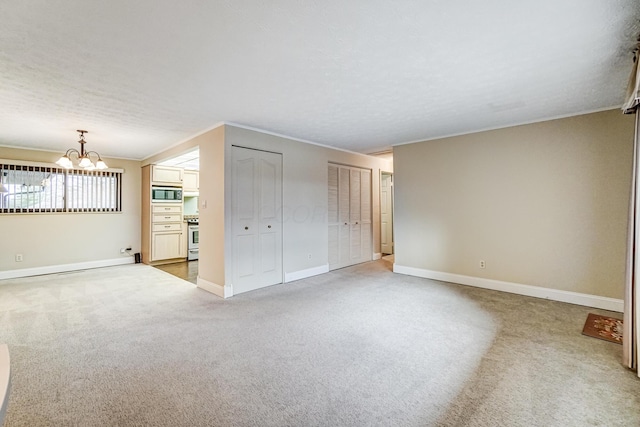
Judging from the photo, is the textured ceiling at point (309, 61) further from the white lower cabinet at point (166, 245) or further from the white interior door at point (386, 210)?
the white interior door at point (386, 210)

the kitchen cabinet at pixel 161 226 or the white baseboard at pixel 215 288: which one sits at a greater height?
the kitchen cabinet at pixel 161 226

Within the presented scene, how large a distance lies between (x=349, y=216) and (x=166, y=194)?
4252 millimetres

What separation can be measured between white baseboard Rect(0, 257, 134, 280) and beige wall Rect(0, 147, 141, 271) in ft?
0.21

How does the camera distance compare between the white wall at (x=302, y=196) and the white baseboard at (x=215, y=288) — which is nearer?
the white baseboard at (x=215, y=288)

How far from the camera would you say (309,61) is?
7.54 feet

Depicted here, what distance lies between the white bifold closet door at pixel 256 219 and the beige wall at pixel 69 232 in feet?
13.2

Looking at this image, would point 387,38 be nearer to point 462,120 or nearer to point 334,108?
point 334,108

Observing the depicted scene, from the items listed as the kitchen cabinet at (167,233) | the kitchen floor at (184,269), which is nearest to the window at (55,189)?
the kitchen cabinet at (167,233)

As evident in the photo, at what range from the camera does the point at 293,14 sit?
1.73 m

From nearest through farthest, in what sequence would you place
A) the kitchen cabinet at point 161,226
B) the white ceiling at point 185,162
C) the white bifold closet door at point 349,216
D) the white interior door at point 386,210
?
the white bifold closet door at point 349,216 < the white ceiling at point 185,162 < the kitchen cabinet at point 161,226 < the white interior door at point 386,210

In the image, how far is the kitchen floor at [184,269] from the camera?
5211 millimetres

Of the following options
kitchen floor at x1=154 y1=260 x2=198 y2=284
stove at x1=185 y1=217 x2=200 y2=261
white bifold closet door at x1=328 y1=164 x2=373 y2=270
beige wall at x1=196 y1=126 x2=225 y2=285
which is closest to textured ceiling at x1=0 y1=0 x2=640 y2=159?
beige wall at x1=196 y1=126 x2=225 y2=285

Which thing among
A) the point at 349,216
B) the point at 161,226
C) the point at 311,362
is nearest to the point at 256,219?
the point at 349,216

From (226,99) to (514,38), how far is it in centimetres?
262
